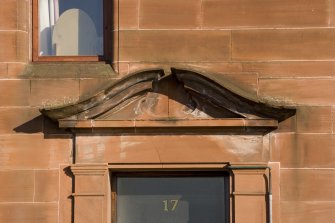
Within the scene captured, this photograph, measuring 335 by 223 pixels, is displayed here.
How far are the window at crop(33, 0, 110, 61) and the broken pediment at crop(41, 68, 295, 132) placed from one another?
901 mm

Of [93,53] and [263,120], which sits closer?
[263,120]

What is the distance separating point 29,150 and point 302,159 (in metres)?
3.29

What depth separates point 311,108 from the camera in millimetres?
13078

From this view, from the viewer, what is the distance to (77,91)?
13281mm

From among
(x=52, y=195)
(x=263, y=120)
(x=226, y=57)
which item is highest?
(x=226, y=57)

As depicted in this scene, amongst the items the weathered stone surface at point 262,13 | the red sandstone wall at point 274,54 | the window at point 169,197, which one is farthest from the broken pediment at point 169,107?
the weathered stone surface at point 262,13

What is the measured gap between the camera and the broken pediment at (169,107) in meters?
12.9

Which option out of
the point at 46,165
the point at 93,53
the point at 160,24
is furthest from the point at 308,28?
the point at 46,165

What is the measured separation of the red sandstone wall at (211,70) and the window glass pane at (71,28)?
434mm

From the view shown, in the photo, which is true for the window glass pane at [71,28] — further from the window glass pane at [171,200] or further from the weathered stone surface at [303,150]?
the weathered stone surface at [303,150]

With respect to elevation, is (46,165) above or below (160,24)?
below

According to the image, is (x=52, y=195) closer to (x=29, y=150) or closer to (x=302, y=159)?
(x=29, y=150)

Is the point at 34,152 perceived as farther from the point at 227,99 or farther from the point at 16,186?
the point at 227,99

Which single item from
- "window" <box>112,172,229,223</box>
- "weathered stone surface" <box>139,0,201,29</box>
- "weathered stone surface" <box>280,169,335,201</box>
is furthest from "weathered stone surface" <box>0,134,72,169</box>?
"weathered stone surface" <box>280,169,335,201</box>
